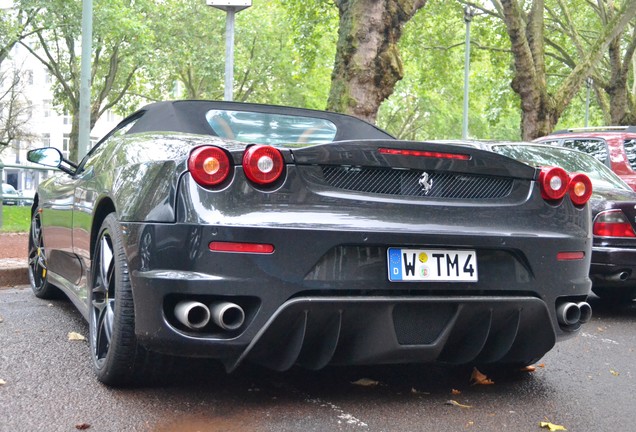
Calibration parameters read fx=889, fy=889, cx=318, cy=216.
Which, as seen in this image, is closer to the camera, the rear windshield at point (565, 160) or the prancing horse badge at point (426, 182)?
the prancing horse badge at point (426, 182)

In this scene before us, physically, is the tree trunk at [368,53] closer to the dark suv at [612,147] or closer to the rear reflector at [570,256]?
the dark suv at [612,147]

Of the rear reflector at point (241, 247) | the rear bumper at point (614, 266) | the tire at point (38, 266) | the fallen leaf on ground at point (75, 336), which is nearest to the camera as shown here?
the rear reflector at point (241, 247)

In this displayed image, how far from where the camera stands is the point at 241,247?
3.42 meters

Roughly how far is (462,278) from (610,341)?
8.93ft

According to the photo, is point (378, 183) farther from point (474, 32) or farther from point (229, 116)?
point (474, 32)

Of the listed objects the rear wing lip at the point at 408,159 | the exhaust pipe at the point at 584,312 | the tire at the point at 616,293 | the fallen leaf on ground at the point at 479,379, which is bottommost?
the tire at the point at 616,293

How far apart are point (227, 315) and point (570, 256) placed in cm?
165

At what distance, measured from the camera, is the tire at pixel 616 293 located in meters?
7.71

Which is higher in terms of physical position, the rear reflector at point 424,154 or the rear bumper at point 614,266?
the rear reflector at point 424,154

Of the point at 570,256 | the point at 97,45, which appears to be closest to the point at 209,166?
the point at 570,256

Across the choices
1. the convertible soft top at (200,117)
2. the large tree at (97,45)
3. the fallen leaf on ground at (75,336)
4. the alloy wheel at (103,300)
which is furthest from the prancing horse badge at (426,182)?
the large tree at (97,45)

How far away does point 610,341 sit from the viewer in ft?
19.8

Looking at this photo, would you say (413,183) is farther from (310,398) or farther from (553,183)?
(310,398)

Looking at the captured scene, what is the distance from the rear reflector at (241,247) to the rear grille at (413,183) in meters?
0.40
